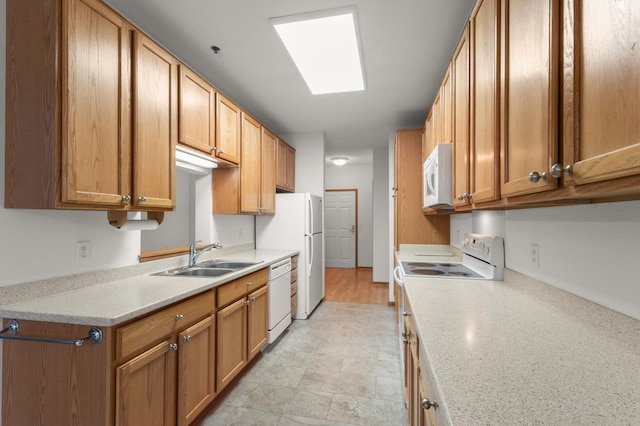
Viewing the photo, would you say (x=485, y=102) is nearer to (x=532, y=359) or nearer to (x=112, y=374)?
(x=532, y=359)

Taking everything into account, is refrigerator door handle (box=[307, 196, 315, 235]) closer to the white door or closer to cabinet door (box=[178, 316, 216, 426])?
cabinet door (box=[178, 316, 216, 426])

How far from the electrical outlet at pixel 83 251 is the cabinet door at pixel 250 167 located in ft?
4.49

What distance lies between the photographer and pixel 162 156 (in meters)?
1.87

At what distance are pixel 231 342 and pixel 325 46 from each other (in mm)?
2271

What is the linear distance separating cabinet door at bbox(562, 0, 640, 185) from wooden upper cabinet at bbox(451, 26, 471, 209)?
2.88ft

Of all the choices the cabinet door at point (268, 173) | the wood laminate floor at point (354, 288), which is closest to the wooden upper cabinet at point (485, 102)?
the cabinet door at point (268, 173)

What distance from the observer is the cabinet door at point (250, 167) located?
295 cm

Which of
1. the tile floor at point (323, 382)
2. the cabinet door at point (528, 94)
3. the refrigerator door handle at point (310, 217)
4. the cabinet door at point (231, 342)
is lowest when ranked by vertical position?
the tile floor at point (323, 382)

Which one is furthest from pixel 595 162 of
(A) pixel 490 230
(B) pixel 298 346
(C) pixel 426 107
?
(C) pixel 426 107

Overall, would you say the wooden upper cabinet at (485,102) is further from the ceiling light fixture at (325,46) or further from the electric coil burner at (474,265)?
the ceiling light fixture at (325,46)

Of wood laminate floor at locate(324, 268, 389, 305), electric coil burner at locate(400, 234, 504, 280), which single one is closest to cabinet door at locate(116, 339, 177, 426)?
electric coil burner at locate(400, 234, 504, 280)

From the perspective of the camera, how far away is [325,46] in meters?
2.21

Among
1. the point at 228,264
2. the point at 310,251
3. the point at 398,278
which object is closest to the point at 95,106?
the point at 228,264

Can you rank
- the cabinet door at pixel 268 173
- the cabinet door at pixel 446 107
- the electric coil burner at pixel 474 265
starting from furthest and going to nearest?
the cabinet door at pixel 268 173
the cabinet door at pixel 446 107
the electric coil burner at pixel 474 265
